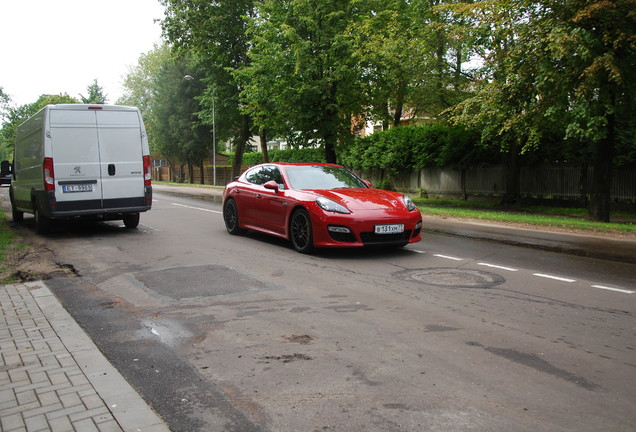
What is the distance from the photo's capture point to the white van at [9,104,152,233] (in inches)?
427

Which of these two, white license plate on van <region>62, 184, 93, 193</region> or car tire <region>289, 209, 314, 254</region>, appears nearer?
car tire <region>289, 209, 314, 254</region>

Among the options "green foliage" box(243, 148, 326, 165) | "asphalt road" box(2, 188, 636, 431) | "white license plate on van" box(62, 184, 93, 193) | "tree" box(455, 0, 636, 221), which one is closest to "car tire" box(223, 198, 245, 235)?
"asphalt road" box(2, 188, 636, 431)

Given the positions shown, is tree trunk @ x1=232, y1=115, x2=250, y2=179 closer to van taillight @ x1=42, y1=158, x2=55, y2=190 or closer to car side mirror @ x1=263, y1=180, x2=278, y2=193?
van taillight @ x1=42, y1=158, x2=55, y2=190

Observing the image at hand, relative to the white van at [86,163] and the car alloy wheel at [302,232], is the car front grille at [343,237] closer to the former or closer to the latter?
the car alloy wheel at [302,232]

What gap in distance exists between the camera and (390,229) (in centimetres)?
876

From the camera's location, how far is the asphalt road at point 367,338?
131 inches

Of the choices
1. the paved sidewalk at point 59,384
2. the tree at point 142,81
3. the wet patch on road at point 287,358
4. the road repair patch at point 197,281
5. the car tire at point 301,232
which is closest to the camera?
the paved sidewalk at point 59,384

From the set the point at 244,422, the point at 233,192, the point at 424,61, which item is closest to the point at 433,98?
the point at 424,61

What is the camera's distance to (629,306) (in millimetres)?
5785

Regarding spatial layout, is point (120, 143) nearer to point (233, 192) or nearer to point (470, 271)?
point (233, 192)

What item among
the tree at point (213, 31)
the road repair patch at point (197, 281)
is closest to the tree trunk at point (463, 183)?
the tree at point (213, 31)

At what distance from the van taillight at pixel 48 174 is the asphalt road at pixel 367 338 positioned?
2938 millimetres

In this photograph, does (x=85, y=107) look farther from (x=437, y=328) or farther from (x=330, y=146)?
(x=330, y=146)

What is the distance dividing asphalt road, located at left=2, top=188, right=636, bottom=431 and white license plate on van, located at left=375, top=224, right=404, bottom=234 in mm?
409
